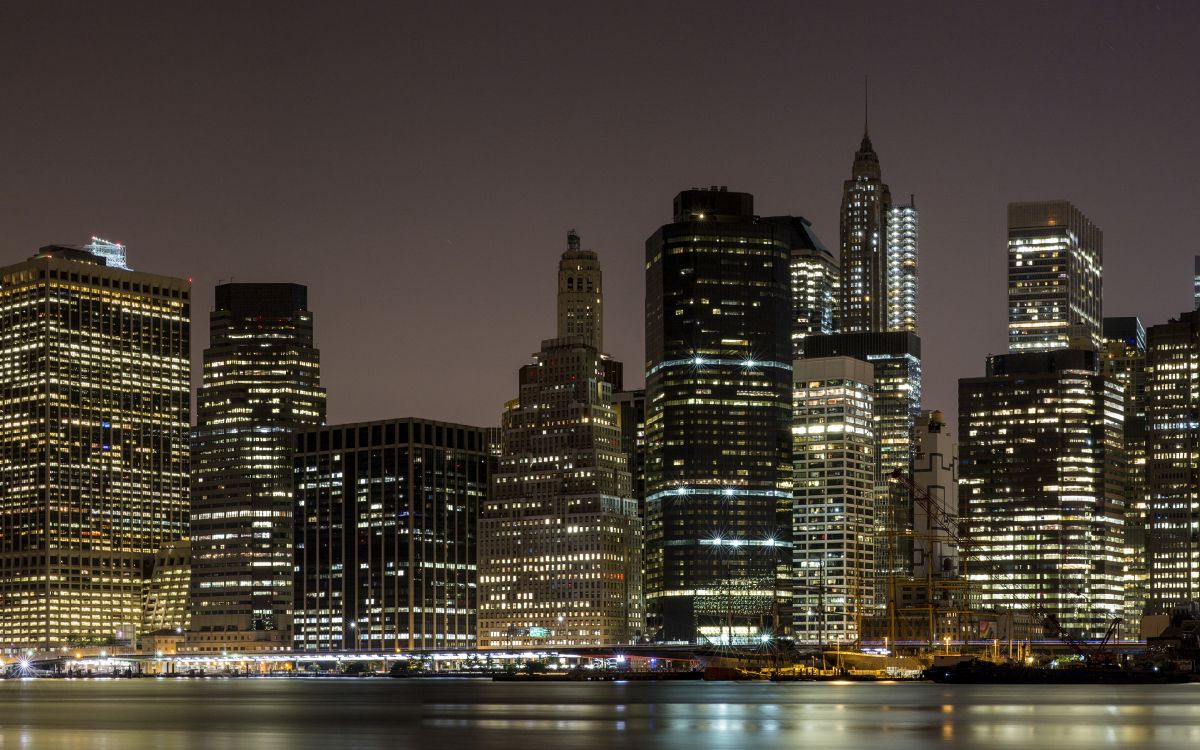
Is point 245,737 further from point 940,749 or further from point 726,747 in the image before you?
point 940,749

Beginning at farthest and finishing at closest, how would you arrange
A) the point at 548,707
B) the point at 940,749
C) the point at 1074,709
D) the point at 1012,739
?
1. the point at 548,707
2. the point at 1074,709
3. the point at 1012,739
4. the point at 940,749

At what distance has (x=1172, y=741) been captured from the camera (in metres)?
130

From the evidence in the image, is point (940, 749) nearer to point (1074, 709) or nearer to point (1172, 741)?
point (1172, 741)

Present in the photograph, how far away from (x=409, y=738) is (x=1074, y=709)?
7012 cm

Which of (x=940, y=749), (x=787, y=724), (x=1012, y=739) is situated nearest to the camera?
(x=940, y=749)

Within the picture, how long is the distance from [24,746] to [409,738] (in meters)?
26.8

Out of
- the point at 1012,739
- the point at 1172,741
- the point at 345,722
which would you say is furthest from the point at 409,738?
the point at 1172,741

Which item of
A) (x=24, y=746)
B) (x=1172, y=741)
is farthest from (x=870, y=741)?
(x=24, y=746)

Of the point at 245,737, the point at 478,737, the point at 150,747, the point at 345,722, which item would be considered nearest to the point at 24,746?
the point at 150,747

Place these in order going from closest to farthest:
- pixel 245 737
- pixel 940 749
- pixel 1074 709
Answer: pixel 940 749 < pixel 245 737 < pixel 1074 709

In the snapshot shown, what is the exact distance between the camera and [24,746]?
127375 millimetres

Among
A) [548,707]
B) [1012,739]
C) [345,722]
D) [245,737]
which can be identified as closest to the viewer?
[1012,739]

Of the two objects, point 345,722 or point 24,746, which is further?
point 345,722

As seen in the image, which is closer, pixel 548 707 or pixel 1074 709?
pixel 1074 709
